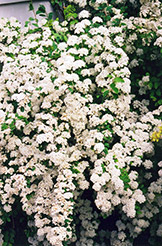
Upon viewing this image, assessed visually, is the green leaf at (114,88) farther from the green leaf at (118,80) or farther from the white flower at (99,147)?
the white flower at (99,147)

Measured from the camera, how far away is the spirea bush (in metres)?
2.39

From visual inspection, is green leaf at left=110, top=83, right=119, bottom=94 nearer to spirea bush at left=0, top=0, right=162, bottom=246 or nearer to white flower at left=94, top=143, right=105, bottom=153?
spirea bush at left=0, top=0, right=162, bottom=246

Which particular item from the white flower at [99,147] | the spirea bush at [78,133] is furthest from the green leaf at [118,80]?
the white flower at [99,147]

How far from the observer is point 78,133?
2.69 m

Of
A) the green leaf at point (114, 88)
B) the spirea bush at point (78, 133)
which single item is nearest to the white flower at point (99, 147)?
the spirea bush at point (78, 133)

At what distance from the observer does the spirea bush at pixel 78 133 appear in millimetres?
2391

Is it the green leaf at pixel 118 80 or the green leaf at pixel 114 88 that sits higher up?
the green leaf at pixel 118 80

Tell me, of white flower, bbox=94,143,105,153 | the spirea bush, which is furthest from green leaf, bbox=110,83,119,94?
white flower, bbox=94,143,105,153

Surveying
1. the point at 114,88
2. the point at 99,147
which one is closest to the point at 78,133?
the point at 99,147

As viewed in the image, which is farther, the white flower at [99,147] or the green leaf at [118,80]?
the green leaf at [118,80]

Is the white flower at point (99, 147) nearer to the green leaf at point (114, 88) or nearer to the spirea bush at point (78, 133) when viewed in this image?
the spirea bush at point (78, 133)

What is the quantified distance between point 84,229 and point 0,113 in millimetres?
1336

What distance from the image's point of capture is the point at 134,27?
10.2ft

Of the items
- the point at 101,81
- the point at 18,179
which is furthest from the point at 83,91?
the point at 18,179
